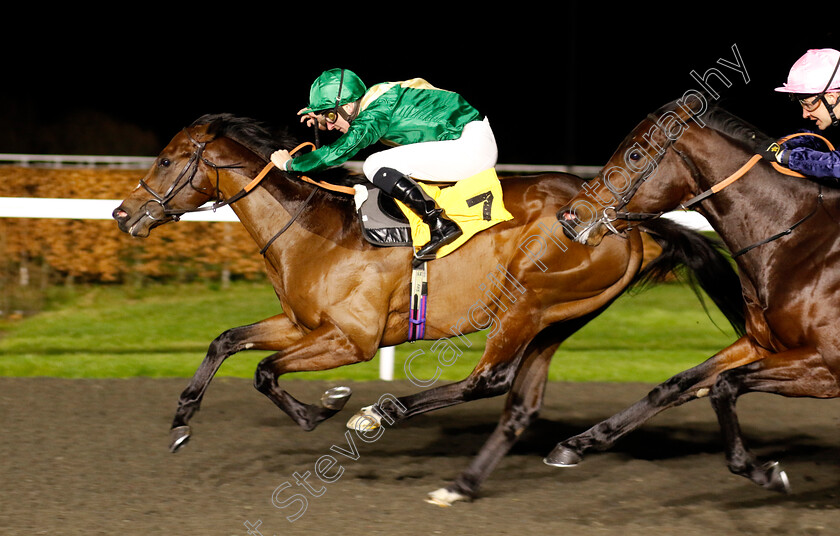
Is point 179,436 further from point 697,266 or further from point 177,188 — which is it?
point 697,266

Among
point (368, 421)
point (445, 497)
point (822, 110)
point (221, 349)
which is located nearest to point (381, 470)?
point (368, 421)

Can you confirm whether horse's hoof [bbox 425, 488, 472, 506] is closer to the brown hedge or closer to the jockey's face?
the jockey's face

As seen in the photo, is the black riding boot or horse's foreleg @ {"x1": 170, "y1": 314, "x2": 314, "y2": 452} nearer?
the black riding boot

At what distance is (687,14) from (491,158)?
19876 mm

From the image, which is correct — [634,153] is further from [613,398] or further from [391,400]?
[613,398]

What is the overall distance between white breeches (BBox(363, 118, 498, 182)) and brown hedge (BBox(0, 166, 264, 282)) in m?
3.72

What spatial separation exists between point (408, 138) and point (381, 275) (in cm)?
63

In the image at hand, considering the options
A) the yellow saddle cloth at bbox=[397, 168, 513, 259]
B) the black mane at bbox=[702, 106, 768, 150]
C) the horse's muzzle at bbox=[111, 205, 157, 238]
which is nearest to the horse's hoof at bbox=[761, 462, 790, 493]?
the black mane at bbox=[702, 106, 768, 150]

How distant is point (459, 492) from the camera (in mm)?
3717

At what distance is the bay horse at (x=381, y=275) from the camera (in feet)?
13.3

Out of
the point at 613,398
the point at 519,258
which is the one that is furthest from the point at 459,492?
the point at 613,398

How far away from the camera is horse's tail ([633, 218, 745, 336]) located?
4238 millimetres

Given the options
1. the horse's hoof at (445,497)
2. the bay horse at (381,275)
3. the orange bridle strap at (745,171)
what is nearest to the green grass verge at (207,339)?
the bay horse at (381,275)

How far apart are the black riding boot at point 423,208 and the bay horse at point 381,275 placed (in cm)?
12
